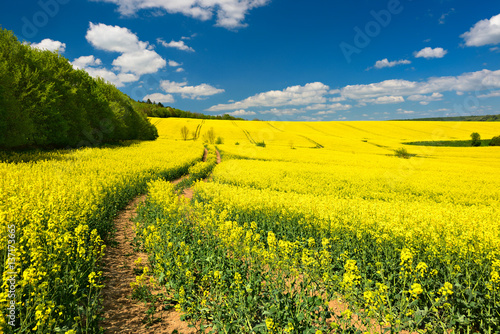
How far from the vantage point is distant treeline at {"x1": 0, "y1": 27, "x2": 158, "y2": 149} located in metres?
18.7

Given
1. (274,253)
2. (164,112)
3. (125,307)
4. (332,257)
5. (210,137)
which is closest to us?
(274,253)

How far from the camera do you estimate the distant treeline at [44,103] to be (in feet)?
61.2

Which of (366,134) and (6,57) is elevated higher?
(6,57)

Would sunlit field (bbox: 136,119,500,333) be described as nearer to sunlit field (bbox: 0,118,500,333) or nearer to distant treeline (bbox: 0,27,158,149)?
sunlit field (bbox: 0,118,500,333)

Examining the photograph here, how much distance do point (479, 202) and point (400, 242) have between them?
41.1ft

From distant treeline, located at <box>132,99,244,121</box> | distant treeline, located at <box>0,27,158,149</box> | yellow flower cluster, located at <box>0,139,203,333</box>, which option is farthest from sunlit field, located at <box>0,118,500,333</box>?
distant treeline, located at <box>132,99,244,121</box>

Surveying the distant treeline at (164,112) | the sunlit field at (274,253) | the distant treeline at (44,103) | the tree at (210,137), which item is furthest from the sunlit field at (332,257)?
the distant treeline at (164,112)

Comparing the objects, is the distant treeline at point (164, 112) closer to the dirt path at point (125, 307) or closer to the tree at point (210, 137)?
the tree at point (210, 137)

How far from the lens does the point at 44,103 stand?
22.8 meters

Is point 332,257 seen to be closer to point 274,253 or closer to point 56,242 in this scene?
point 274,253

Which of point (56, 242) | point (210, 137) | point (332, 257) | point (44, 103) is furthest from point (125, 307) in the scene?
point (210, 137)

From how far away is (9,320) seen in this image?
116 inches

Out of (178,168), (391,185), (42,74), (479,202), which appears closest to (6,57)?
(42,74)

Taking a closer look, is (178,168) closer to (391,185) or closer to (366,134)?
(391,185)
